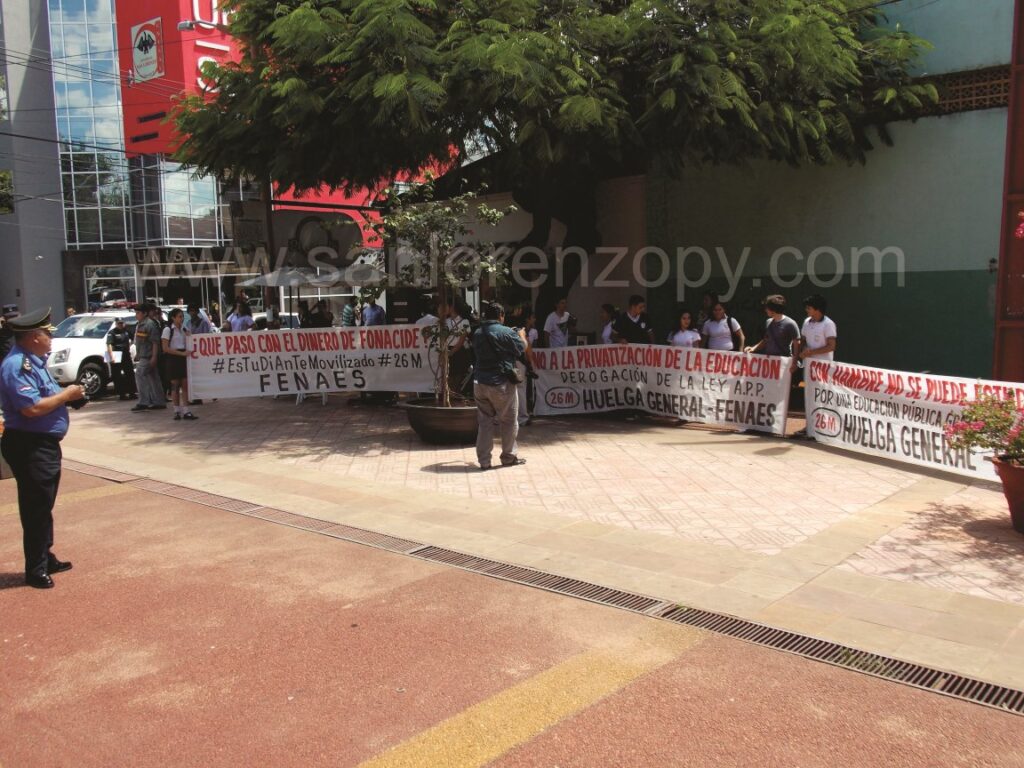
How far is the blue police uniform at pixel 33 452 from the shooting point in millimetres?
5738

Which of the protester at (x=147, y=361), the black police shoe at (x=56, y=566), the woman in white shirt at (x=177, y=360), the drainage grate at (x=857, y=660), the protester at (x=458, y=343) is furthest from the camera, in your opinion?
the protester at (x=147, y=361)

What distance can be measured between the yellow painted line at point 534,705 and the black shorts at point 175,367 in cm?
1055

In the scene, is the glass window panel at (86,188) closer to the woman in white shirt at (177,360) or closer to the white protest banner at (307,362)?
the woman in white shirt at (177,360)

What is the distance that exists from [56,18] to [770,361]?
44.5 metres

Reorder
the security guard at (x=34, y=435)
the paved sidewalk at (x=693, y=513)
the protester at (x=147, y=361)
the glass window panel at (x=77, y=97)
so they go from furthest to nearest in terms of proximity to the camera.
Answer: the glass window panel at (x=77, y=97) → the protester at (x=147, y=361) → the security guard at (x=34, y=435) → the paved sidewalk at (x=693, y=513)

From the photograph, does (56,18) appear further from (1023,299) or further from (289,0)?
(1023,299)

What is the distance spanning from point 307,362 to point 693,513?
8308 mm

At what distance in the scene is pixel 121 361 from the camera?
634 inches

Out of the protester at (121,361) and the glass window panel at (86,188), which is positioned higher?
the glass window panel at (86,188)

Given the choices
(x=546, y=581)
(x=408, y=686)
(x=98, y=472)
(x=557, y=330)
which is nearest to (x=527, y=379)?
(x=557, y=330)

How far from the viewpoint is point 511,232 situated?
64.0 feet

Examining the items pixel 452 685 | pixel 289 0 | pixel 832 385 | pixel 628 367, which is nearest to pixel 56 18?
pixel 289 0

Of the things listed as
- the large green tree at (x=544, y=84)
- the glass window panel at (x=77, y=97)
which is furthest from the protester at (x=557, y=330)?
the glass window panel at (x=77, y=97)

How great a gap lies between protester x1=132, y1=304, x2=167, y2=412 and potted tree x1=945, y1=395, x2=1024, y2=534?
1209cm
